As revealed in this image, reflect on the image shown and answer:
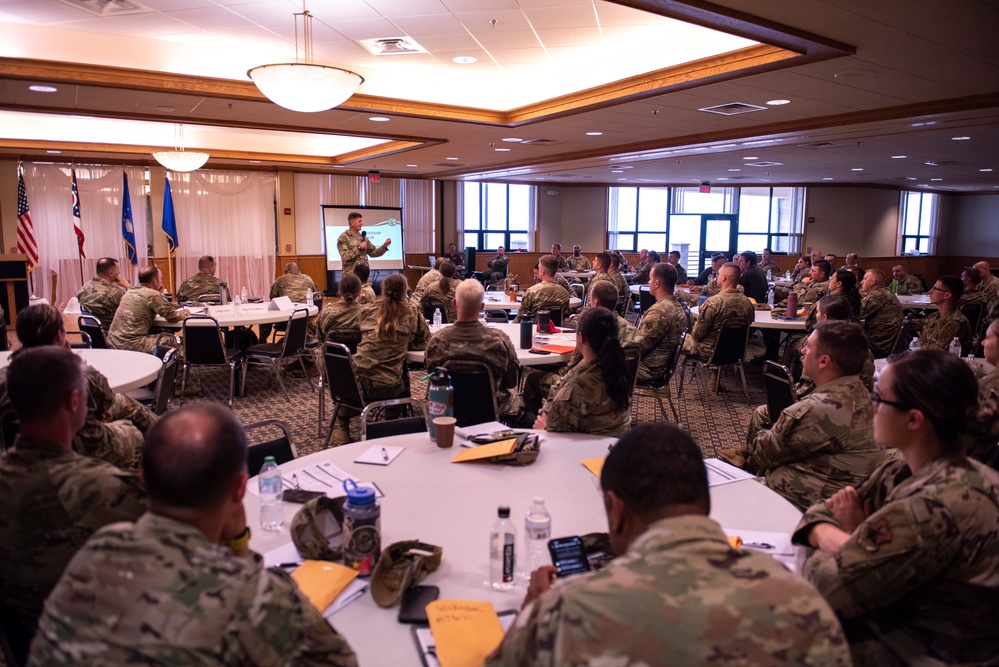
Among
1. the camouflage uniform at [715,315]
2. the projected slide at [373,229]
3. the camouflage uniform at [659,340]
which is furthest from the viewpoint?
the projected slide at [373,229]

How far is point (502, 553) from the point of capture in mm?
1856

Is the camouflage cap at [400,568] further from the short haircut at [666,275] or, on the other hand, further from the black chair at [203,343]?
the black chair at [203,343]

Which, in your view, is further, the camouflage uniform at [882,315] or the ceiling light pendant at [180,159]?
the ceiling light pendant at [180,159]

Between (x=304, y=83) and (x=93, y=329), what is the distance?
12.0 ft

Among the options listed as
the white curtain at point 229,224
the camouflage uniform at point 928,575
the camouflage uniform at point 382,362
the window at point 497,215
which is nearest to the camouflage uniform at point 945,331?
the camouflage uniform at point 382,362

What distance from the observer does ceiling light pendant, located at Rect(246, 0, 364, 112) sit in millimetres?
4418

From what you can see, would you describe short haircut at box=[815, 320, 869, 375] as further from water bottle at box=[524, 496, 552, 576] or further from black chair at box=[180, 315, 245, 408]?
black chair at box=[180, 315, 245, 408]

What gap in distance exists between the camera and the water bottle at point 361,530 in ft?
6.10

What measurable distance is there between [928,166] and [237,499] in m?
15.2

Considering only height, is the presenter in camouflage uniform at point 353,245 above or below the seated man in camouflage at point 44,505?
above

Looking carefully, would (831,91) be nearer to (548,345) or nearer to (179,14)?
(548,345)

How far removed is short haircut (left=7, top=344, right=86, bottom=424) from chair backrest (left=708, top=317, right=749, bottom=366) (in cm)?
556

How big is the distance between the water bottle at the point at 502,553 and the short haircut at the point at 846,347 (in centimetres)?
161

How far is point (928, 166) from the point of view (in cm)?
1318
